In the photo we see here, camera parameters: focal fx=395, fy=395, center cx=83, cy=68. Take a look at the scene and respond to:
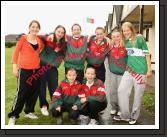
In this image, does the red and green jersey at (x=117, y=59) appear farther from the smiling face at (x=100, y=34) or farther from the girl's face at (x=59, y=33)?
the girl's face at (x=59, y=33)

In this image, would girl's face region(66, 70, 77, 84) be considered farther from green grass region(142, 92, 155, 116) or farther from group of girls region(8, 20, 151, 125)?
green grass region(142, 92, 155, 116)

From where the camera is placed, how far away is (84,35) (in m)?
6.28

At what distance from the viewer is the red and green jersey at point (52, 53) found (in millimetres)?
6262

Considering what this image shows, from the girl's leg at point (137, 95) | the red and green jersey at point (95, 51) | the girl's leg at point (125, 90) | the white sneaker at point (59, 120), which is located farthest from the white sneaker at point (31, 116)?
the girl's leg at point (137, 95)

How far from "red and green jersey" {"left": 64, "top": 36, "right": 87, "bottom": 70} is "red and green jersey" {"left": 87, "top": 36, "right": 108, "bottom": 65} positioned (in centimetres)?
8

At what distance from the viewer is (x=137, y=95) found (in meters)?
6.32

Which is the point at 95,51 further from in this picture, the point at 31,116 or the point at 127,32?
the point at 31,116

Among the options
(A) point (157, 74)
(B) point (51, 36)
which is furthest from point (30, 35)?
(A) point (157, 74)

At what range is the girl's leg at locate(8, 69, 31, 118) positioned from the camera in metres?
6.22

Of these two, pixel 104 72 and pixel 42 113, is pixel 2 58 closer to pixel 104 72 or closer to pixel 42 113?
pixel 42 113

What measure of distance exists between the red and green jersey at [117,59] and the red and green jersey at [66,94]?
2.13 feet

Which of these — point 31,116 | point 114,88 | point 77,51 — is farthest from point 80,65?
point 31,116

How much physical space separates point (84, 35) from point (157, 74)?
1342 mm

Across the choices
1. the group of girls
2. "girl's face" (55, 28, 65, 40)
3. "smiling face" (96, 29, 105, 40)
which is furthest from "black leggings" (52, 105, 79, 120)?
"smiling face" (96, 29, 105, 40)
